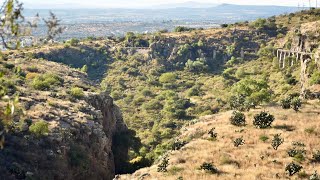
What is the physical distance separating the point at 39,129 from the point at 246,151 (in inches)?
834

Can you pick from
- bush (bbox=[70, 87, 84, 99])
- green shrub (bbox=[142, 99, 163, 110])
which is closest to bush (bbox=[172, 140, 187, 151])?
bush (bbox=[70, 87, 84, 99])

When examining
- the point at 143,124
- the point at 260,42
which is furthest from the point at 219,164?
the point at 260,42

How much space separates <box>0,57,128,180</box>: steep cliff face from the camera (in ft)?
118

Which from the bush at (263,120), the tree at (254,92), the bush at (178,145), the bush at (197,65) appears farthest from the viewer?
the bush at (197,65)

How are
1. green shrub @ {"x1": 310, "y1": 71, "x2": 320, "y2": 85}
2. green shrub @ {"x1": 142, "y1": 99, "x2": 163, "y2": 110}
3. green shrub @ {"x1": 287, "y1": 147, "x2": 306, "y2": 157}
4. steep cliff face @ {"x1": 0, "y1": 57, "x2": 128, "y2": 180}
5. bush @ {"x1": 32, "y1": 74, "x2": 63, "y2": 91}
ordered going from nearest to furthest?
green shrub @ {"x1": 287, "y1": 147, "x2": 306, "y2": 157}, steep cliff face @ {"x1": 0, "y1": 57, "x2": 128, "y2": 180}, bush @ {"x1": 32, "y1": 74, "x2": 63, "y2": 91}, green shrub @ {"x1": 310, "y1": 71, "x2": 320, "y2": 85}, green shrub @ {"x1": 142, "y1": 99, "x2": 163, "y2": 110}

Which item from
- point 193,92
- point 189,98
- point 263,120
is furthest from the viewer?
point 193,92

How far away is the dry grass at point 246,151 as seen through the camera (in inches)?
1251

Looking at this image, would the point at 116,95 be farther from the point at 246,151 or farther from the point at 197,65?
the point at 246,151

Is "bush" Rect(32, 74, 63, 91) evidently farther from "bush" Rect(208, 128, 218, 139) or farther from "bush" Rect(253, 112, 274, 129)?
"bush" Rect(253, 112, 274, 129)

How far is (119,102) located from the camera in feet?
361

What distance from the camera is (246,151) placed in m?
36.6

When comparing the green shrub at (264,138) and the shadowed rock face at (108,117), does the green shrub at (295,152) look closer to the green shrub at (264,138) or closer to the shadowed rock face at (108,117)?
the green shrub at (264,138)

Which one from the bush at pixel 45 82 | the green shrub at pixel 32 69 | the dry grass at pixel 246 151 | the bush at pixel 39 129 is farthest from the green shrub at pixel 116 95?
the bush at pixel 39 129

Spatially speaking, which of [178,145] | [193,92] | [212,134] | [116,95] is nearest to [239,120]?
[212,134]
